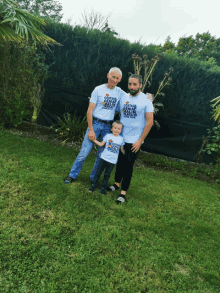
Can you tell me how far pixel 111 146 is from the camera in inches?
117

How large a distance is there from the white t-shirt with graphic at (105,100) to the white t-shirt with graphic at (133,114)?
0.12 metres

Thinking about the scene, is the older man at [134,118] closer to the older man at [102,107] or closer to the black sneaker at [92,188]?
the older man at [102,107]

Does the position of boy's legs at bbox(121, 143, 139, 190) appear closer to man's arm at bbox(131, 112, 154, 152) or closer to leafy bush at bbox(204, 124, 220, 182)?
man's arm at bbox(131, 112, 154, 152)

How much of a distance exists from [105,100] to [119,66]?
133 inches

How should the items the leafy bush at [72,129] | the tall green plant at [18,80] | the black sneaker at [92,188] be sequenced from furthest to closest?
the leafy bush at [72,129], the tall green plant at [18,80], the black sneaker at [92,188]

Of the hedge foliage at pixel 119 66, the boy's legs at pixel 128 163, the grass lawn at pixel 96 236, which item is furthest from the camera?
the hedge foliage at pixel 119 66

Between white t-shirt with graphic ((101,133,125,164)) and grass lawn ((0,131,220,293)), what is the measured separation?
0.68 m

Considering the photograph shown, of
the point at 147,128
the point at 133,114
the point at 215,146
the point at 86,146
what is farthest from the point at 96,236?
the point at 215,146

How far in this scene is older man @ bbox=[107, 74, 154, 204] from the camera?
2766 millimetres

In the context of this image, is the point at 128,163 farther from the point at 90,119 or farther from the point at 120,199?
the point at 90,119

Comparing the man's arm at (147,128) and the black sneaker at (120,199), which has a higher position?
the man's arm at (147,128)

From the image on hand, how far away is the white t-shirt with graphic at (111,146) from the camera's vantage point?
2.95 metres

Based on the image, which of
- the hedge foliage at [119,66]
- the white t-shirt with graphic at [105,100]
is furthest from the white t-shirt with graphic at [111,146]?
the hedge foliage at [119,66]

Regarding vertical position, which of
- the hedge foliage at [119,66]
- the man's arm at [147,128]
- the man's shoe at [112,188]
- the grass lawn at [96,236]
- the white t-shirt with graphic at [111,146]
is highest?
the hedge foliage at [119,66]
